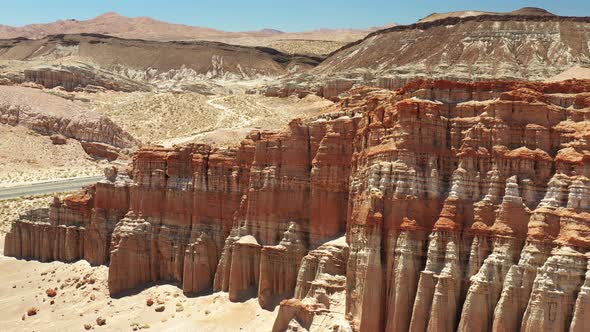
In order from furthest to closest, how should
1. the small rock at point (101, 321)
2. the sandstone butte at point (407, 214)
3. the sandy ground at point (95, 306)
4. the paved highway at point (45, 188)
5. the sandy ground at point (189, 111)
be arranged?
the sandy ground at point (189, 111) → the paved highway at point (45, 188) → the small rock at point (101, 321) → the sandy ground at point (95, 306) → the sandstone butte at point (407, 214)

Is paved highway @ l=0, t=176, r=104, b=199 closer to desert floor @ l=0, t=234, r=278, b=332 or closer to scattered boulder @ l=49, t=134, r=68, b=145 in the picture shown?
scattered boulder @ l=49, t=134, r=68, b=145

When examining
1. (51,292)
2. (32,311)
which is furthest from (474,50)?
(32,311)

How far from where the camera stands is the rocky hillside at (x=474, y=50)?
12319cm

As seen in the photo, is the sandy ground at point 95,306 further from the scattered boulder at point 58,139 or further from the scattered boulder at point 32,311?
the scattered boulder at point 58,139

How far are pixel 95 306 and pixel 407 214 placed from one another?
2143 centimetres

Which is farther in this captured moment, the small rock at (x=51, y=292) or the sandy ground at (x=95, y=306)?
the small rock at (x=51, y=292)

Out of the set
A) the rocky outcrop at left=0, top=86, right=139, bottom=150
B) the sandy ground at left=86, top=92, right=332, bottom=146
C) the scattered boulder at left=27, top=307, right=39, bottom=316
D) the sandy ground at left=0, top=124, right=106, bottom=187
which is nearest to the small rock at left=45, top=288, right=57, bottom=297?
the scattered boulder at left=27, top=307, right=39, bottom=316

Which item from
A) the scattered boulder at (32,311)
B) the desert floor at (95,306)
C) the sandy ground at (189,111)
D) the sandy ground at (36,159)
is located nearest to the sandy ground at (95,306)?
the desert floor at (95,306)

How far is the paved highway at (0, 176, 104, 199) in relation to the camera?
7081cm

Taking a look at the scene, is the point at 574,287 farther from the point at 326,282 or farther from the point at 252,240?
the point at 252,240

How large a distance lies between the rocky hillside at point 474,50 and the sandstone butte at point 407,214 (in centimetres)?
8157

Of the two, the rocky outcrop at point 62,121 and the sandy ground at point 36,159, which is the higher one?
the rocky outcrop at point 62,121

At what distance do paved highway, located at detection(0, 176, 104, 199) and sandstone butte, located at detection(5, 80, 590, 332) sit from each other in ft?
105

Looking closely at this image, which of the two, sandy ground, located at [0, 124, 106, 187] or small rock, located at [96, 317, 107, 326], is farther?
sandy ground, located at [0, 124, 106, 187]
